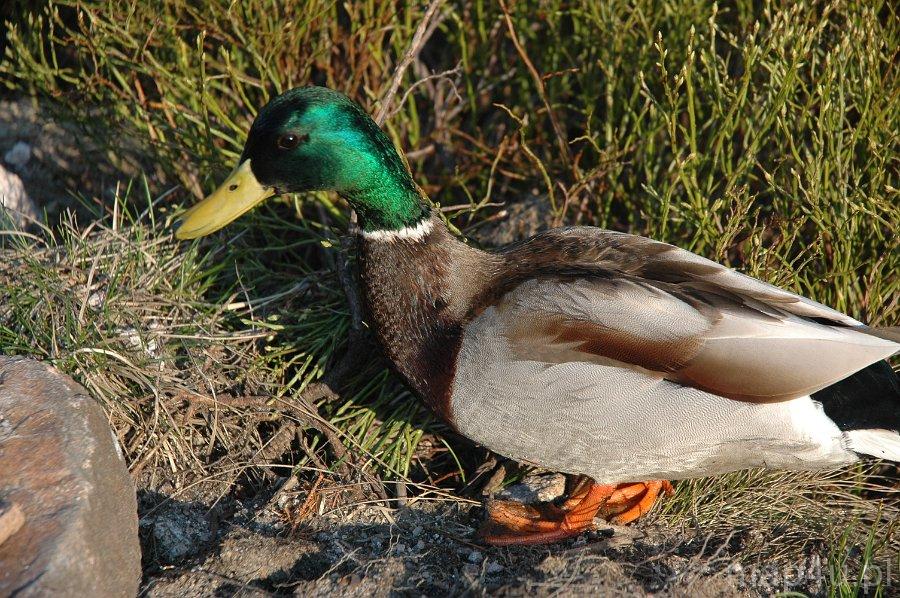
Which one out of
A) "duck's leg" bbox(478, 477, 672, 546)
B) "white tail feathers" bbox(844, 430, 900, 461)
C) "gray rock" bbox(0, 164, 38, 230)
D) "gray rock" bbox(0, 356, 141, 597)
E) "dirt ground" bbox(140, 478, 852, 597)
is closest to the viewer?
"gray rock" bbox(0, 356, 141, 597)

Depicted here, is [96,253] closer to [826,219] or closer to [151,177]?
[151,177]

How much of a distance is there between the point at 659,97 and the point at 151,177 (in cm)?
247

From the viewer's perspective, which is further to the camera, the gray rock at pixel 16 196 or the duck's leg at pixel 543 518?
the gray rock at pixel 16 196

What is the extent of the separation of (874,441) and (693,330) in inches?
28.0

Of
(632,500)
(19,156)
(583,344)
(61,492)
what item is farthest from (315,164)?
(19,156)

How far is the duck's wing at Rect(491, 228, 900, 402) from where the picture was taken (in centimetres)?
270

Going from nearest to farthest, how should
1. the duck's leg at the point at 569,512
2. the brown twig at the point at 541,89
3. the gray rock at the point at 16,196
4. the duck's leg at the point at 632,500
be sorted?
the duck's leg at the point at 569,512
the duck's leg at the point at 632,500
the brown twig at the point at 541,89
the gray rock at the point at 16,196

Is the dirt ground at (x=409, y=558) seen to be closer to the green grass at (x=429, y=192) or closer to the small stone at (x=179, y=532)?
the small stone at (x=179, y=532)

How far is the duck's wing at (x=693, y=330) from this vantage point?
2695 mm

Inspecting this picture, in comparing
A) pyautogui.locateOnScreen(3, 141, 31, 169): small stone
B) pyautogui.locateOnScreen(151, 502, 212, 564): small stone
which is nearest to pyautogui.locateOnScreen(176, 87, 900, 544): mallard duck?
pyautogui.locateOnScreen(151, 502, 212, 564): small stone

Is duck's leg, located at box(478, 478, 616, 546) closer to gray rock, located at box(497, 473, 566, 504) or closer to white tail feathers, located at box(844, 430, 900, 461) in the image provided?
gray rock, located at box(497, 473, 566, 504)

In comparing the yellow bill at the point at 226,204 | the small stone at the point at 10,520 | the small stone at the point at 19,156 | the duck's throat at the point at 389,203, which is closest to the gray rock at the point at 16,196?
the small stone at the point at 19,156

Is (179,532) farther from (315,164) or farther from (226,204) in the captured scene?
(315,164)

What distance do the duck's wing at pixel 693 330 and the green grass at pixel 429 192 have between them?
0.51 meters
